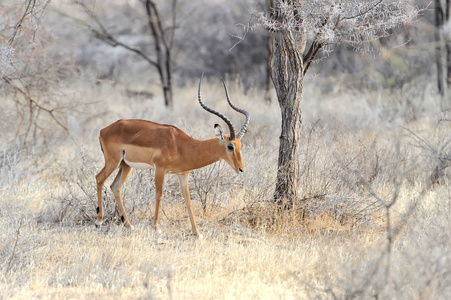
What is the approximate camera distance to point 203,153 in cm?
648

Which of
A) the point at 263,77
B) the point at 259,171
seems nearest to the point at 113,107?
the point at 263,77

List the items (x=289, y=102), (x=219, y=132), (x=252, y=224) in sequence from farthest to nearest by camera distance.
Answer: (x=252, y=224) < (x=289, y=102) < (x=219, y=132)

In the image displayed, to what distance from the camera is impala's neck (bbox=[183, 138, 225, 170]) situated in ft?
21.0

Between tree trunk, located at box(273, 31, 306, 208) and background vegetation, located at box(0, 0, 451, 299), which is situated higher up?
tree trunk, located at box(273, 31, 306, 208)

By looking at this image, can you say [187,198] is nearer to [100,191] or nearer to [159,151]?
[159,151]

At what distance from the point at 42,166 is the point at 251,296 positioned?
6582 millimetres

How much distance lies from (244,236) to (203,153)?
1.07m

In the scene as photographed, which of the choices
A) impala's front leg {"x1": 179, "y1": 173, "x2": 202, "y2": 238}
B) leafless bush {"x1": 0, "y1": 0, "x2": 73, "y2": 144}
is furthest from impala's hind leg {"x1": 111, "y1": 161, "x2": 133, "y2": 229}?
leafless bush {"x1": 0, "y1": 0, "x2": 73, "y2": 144}

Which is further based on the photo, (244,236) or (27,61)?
(27,61)

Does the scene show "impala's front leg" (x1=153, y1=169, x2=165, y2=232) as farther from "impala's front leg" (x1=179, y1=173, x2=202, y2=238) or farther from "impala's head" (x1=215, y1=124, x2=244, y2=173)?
"impala's head" (x1=215, y1=124, x2=244, y2=173)

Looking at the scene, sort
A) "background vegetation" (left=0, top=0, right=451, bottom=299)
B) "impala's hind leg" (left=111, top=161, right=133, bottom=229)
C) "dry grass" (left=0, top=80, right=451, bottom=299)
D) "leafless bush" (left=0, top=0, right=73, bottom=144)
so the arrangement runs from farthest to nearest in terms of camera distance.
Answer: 1. "impala's hind leg" (left=111, top=161, right=133, bottom=229)
2. "leafless bush" (left=0, top=0, right=73, bottom=144)
3. "dry grass" (left=0, top=80, right=451, bottom=299)
4. "background vegetation" (left=0, top=0, right=451, bottom=299)

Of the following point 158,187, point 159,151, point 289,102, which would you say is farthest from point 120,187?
point 289,102

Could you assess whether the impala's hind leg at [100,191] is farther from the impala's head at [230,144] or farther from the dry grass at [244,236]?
the impala's head at [230,144]

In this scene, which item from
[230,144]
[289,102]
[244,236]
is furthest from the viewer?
[289,102]
